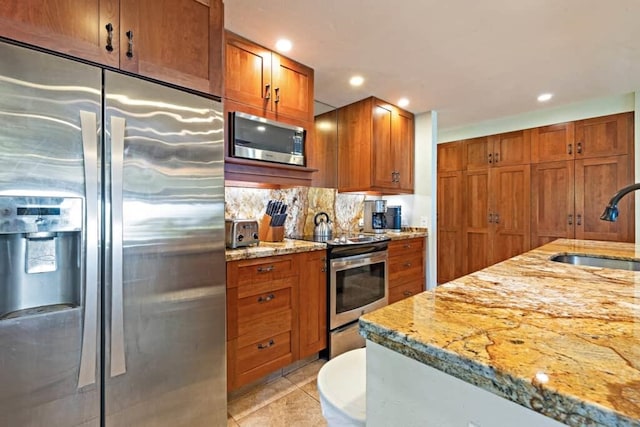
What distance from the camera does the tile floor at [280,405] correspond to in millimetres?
1713

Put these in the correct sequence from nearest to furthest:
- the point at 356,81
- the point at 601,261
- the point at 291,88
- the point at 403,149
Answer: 1. the point at 601,261
2. the point at 291,88
3. the point at 356,81
4. the point at 403,149

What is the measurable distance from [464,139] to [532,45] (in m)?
2.26

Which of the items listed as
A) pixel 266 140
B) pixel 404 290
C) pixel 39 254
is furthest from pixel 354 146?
pixel 39 254

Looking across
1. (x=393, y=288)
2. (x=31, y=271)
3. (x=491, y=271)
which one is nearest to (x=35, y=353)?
(x=31, y=271)

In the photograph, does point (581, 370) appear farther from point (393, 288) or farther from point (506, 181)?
point (506, 181)

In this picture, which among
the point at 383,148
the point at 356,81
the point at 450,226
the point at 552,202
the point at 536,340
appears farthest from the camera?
the point at 450,226

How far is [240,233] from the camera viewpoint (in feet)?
6.46

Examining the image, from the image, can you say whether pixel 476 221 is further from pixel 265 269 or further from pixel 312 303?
pixel 265 269

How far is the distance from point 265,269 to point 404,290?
5.93 ft

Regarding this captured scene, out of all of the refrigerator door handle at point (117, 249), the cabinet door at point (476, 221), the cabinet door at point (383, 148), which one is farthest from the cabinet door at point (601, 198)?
the refrigerator door handle at point (117, 249)

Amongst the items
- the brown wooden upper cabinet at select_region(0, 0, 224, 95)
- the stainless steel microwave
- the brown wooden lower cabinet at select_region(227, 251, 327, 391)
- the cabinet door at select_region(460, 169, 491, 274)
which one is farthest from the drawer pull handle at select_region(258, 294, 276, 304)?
the cabinet door at select_region(460, 169, 491, 274)

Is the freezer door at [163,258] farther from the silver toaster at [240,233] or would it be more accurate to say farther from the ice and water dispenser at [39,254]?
the silver toaster at [240,233]

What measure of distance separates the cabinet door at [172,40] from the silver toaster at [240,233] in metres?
0.82

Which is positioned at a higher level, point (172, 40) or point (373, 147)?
point (172, 40)
